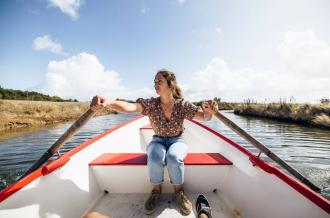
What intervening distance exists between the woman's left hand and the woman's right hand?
→ 117cm

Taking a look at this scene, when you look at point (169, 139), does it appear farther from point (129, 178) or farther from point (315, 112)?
point (315, 112)

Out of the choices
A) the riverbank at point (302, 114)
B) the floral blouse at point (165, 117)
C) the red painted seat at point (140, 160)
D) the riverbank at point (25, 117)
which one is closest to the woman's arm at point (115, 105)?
the floral blouse at point (165, 117)

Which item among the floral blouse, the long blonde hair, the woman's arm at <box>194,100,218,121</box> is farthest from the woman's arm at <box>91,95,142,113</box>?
the woman's arm at <box>194,100,218,121</box>

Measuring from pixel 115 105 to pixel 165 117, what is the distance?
62 centimetres

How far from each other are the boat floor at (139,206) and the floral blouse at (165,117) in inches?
31.3

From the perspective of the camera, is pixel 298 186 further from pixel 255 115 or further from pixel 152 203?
pixel 255 115

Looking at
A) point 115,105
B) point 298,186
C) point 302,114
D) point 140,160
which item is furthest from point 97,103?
point 302,114

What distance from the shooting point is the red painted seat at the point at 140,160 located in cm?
244

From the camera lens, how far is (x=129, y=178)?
2.51 meters

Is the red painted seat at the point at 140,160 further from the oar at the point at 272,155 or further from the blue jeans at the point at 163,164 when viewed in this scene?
the oar at the point at 272,155

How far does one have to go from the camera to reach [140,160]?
2.52 meters

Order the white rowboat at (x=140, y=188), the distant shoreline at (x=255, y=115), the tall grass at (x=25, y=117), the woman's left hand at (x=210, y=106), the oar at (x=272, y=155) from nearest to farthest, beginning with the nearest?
the white rowboat at (x=140, y=188) → the oar at (x=272, y=155) → the woman's left hand at (x=210, y=106) → the distant shoreline at (x=255, y=115) → the tall grass at (x=25, y=117)

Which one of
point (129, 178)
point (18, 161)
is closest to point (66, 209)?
point (129, 178)

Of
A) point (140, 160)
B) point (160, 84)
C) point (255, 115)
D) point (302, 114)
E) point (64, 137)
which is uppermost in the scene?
point (160, 84)
